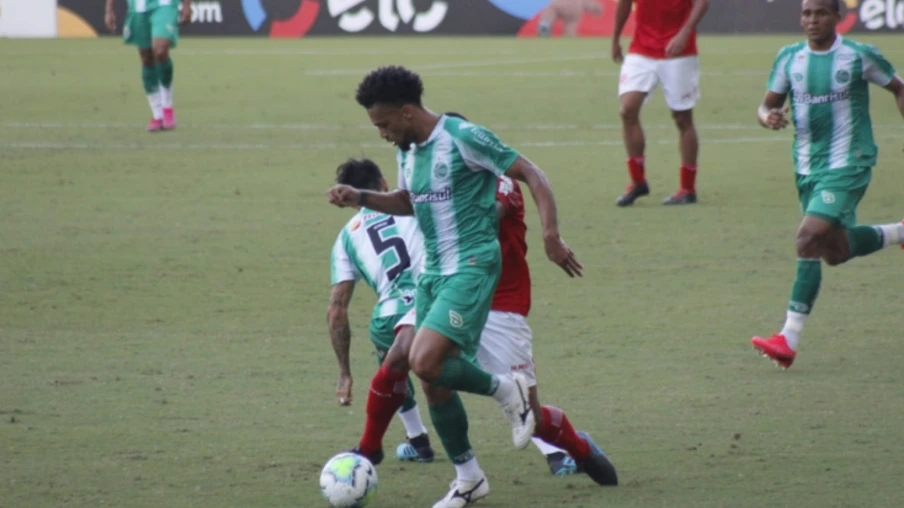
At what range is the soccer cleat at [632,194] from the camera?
43.1 ft

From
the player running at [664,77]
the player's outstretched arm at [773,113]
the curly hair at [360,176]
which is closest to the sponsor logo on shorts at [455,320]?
the curly hair at [360,176]

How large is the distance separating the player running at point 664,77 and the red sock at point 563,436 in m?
7.21

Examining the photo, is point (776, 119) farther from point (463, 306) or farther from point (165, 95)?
A: point (165, 95)

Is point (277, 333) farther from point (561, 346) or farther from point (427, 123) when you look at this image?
point (427, 123)

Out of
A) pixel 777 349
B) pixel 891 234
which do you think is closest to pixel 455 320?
pixel 777 349

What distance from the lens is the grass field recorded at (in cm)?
621

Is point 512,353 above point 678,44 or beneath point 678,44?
above

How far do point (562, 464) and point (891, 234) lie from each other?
313 centimetres

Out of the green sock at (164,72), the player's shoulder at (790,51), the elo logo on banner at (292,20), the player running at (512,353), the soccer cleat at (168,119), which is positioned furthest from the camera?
the elo logo on banner at (292,20)

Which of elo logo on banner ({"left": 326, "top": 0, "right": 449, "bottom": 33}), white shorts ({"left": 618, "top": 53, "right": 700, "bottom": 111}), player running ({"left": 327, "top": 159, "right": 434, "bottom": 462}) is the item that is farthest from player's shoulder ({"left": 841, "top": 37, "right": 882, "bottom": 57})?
elo logo on banner ({"left": 326, "top": 0, "right": 449, "bottom": 33})

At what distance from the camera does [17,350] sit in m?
8.46

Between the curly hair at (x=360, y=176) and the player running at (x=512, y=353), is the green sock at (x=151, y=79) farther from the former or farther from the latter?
the player running at (x=512, y=353)

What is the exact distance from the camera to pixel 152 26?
17562mm

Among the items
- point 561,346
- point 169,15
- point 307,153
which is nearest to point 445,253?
point 561,346
